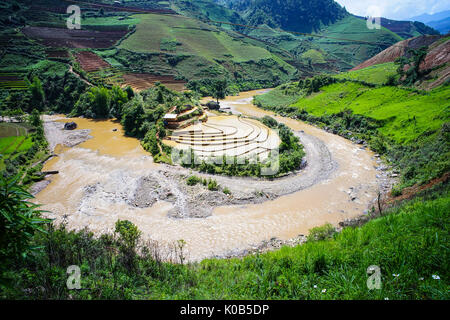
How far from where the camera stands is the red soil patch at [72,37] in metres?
57.2

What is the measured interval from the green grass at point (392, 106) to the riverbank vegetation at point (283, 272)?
2154 centimetres

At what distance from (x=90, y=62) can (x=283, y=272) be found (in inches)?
2533

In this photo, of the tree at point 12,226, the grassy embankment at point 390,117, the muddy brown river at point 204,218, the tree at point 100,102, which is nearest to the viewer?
the tree at point 12,226

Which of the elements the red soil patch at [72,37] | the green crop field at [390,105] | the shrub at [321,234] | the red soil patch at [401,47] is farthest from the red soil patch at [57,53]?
the red soil patch at [401,47]

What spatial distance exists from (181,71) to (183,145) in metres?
45.4

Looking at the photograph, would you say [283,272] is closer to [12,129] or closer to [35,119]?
[35,119]

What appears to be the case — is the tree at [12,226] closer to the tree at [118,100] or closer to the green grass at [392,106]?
the green grass at [392,106]

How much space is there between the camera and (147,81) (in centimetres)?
5322

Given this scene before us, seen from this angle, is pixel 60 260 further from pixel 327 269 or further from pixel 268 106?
pixel 268 106

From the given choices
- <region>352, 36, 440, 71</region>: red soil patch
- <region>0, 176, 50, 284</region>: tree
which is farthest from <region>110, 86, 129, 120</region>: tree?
<region>352, 36, 440, 71</region>: red soil patch

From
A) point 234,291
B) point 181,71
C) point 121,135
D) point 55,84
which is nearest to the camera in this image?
point 234,291

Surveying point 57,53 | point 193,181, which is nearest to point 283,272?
point 193,181
